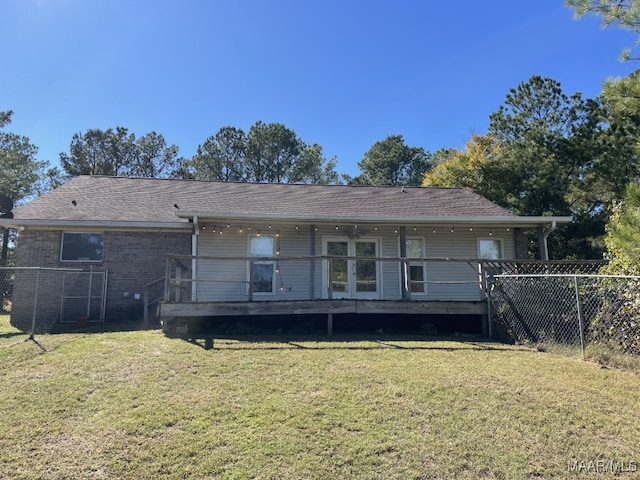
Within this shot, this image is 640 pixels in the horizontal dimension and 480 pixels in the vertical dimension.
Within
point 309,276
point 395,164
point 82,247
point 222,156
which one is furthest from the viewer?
point 395,164

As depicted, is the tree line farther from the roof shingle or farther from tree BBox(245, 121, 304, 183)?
the roof shingle

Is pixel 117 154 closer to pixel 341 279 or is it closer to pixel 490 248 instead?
pixel 341 279

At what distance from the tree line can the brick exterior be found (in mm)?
8801

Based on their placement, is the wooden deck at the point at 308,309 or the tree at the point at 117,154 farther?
the tree at the point at 117,154

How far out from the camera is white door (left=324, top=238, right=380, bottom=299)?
35.6 feet

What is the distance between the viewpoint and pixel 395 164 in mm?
36156

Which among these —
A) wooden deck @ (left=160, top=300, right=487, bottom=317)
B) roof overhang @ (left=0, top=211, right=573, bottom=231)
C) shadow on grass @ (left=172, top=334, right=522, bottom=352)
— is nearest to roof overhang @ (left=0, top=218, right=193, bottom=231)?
roof overhang @ (left=0, top=211, right=573, bottom=231)

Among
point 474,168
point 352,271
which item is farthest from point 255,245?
point 474,168

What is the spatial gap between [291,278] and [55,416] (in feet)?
24.4

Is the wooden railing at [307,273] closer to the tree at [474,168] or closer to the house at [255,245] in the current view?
the house at [255,245]

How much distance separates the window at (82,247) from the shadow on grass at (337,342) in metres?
4.83

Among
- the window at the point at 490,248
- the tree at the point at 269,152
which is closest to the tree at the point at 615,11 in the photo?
the window at the point at 490,248

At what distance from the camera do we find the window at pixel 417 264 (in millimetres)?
11125

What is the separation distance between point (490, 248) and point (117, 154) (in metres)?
29.3
